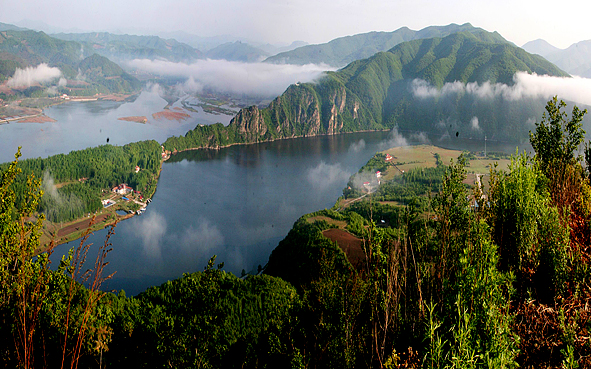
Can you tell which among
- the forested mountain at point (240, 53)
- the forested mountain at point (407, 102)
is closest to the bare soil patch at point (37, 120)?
the forested mountain at point (407, 102)

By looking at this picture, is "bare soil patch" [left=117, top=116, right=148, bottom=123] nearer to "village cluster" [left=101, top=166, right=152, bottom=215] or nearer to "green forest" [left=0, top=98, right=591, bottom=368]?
"village cluster" [left=101, top=166, right=152, bottom=215]

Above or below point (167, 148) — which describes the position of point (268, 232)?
below

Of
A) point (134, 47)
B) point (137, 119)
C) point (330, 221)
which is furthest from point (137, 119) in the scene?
point (134, 47)

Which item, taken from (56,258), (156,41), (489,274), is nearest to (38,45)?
(156,41)

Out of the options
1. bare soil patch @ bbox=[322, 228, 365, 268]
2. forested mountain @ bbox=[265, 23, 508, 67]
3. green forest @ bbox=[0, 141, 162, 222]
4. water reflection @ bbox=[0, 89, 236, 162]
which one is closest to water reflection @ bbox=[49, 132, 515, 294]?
green forest @ bbox=[0, 141, 162, 222]

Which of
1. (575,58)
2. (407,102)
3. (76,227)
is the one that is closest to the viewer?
(76,227)

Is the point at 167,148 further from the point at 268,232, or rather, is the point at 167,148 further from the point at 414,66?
the point at 414,66

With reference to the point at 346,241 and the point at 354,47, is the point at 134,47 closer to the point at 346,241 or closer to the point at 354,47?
the point at 354,47
